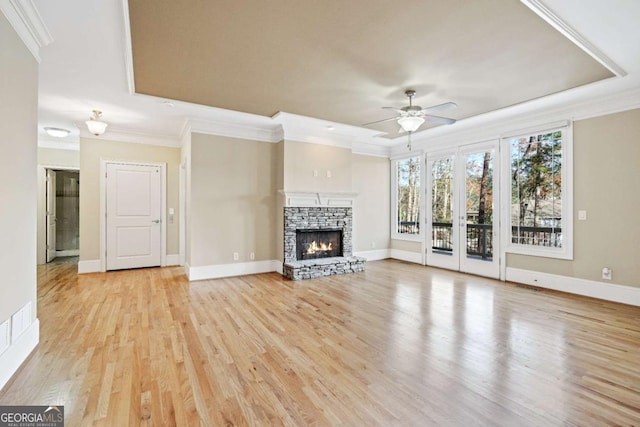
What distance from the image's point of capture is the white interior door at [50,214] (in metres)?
6.78

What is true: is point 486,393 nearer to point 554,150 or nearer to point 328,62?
point 328,62

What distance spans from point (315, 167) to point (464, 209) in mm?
3026

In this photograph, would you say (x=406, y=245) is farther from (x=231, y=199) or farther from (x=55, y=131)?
(x=55, y=131)

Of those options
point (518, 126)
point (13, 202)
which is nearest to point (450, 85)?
point (518, 126)

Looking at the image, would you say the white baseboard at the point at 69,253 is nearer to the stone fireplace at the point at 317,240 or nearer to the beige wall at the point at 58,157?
the beige wall at the point at 58,157

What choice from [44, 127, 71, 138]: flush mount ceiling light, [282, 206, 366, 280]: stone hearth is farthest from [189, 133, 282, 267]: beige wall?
[44, 127, 71, 138]: flush mount ceiling light

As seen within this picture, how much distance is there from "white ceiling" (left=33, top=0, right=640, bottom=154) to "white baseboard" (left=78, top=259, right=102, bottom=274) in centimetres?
240

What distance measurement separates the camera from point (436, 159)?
6406 mm

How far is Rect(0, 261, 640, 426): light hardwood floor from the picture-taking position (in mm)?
1847

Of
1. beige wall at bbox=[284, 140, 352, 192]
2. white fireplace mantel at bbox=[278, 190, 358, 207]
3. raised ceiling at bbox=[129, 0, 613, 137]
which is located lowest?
white fireplace mantel at bbox=[278, 190, 358, 207]

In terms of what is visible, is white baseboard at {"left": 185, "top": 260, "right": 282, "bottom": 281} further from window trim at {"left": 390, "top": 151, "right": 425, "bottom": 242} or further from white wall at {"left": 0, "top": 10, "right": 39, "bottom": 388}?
window trim at {"left": 390, "top": 151, "right": 425, "bottom": 242}

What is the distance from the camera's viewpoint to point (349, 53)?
9.73 feet

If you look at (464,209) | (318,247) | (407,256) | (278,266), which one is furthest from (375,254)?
(278,266)

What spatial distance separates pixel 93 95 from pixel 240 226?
2.85 m
